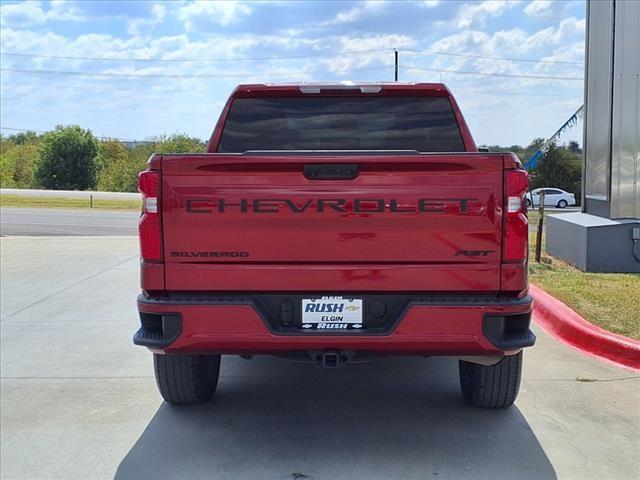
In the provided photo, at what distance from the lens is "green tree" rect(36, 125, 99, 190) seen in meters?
64.7

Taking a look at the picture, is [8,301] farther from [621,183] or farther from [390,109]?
[621,183]

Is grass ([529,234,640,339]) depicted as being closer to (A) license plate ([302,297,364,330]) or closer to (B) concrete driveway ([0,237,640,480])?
(B) concrete driveway ([0,237,640,480])

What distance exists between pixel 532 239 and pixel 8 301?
1032 centimetres

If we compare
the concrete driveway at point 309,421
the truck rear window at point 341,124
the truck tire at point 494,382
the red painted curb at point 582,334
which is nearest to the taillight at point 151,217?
the concrete driveway at point 309,421

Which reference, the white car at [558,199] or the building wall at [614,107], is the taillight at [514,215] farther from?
the white car at [558,199]

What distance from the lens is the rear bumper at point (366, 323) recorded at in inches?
137

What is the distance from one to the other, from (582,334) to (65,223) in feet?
69.5

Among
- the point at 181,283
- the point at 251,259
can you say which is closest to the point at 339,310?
the point at 251,259

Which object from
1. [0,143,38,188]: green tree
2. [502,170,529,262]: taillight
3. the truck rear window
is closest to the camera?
[502,170,529,262]: taillight

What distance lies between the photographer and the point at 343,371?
554cm

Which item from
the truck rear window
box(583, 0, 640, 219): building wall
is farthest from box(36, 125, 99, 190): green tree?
the truck rear window

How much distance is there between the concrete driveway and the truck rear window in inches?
71.4

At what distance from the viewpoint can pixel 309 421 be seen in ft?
14.5

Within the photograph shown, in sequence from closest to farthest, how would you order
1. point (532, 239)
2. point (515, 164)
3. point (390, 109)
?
point (515, 164)
point (390, 109)
point (532, 239)
